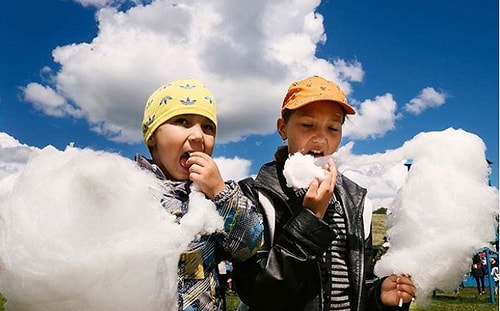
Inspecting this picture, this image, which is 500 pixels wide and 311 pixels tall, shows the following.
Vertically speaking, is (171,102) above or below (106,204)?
above

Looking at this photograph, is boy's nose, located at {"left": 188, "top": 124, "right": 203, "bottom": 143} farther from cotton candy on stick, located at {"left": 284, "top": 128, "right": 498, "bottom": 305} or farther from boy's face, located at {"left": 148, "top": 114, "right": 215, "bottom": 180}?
cotton candy on stick, located at {"left": 284, "top": 128, "right": 498, "bottom": 305}

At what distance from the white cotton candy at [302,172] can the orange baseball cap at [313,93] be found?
13.8 inches

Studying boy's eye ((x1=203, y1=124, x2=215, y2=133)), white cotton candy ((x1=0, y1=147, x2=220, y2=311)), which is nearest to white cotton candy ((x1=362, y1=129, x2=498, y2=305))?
boy's eye ((x1=203, y1=124, x2=215, y2=133))

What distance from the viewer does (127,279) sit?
1.63m

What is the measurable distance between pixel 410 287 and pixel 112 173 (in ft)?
5.01

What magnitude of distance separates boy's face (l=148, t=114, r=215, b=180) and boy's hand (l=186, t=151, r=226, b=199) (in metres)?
0.11

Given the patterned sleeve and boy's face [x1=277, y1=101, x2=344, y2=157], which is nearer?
the patterned sleeve

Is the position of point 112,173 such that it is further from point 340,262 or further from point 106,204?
point 340,262

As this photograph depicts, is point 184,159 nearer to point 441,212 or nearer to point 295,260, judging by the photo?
point 295,260

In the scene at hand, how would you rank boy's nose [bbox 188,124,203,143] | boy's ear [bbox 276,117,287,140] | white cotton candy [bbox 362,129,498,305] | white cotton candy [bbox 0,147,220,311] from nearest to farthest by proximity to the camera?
white cotton candy [bbox 0,147,220,311] < boy's nose [bbox 188,124,203,143] < white cotton candy [bbox 362,129,498,305] < boy's ear [bbox 276,117,287,140]

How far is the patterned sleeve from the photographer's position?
6.53 ft

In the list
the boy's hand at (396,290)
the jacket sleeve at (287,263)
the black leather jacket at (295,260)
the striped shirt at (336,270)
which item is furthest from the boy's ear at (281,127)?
the boy's hand at (396,290)

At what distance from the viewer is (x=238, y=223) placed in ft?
6.61

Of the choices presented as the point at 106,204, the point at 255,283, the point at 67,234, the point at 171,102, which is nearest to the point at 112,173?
the point at 106,204
